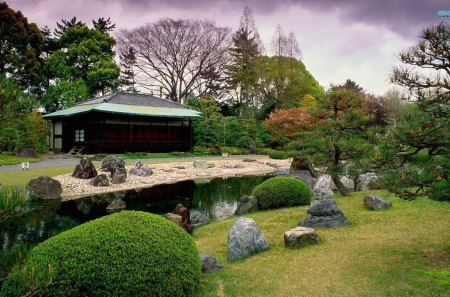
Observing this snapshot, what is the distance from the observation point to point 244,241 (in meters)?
5.08

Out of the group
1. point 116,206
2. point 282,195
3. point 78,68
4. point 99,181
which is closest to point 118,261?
point 282,195

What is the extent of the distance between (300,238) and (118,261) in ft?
9.54

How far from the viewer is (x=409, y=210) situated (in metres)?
6.99

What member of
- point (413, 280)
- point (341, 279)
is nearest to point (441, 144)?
point (413, 280)

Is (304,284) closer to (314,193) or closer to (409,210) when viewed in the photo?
(409,210)

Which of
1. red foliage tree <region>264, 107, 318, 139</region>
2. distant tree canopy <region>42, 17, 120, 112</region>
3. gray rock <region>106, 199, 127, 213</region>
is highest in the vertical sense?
distant tree canopy <region>42, 17, 120, 112</region>

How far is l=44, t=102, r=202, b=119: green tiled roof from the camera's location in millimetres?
23197

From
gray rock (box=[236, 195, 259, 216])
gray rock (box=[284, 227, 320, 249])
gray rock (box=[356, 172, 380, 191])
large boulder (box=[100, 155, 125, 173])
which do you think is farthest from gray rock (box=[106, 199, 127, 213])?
gray rock (box=[356, 172, 380, 191])

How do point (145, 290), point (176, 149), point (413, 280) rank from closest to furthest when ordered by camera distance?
point (145, 290) → point (413, 280) → point (176, 149)

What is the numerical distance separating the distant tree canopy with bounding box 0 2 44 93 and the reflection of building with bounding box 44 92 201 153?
15.3 feet

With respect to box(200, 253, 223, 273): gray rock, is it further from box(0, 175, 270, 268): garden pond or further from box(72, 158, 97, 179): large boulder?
box(72, 158, 97, 179): large boulder

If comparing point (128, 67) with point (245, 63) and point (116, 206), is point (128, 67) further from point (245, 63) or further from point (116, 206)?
point (116, 206)

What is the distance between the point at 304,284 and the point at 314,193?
6675mm

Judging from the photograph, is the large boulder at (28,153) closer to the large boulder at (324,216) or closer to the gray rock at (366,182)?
the gray rock at (366,182)
